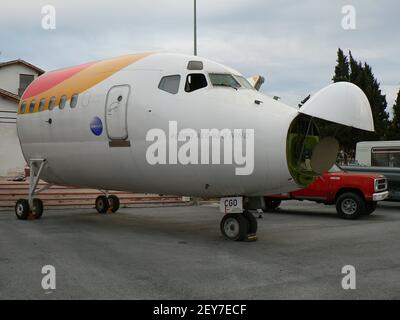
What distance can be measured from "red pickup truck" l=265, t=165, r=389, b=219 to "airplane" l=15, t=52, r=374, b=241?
578 cm

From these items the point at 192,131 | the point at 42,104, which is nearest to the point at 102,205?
the point at 42,104

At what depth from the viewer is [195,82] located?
9.41 metres

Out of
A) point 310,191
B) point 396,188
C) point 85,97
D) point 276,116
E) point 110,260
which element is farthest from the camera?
point 396,188

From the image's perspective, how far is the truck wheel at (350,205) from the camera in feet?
48.0

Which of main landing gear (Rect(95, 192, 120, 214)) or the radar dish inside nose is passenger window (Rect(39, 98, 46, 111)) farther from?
the radar dish inside nose

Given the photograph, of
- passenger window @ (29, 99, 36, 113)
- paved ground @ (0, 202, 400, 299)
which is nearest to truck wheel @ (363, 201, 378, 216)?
paved ground @ (0, 202, 400, 299)

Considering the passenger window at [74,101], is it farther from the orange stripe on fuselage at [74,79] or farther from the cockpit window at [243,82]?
the cockpit window at [243,82]

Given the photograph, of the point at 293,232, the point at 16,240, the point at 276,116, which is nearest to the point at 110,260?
the point at 16,240

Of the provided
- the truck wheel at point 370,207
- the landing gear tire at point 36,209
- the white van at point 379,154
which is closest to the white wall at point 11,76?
the landing gear tire at point 36,209

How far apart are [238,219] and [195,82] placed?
9.33 feet

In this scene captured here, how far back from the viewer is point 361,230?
11.9 meters

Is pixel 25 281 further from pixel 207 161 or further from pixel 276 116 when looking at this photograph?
pixel 276 116

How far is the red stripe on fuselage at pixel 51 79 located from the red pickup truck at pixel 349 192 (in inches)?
307

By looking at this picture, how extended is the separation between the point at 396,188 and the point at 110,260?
1280 cm
